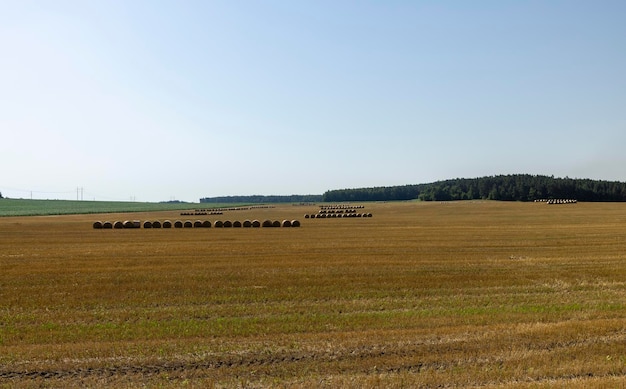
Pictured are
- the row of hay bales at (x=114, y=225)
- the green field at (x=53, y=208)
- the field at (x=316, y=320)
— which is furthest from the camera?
the green field at (x=53, y=208)

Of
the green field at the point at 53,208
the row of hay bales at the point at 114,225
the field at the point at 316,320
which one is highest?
the green field at the point at 53,208

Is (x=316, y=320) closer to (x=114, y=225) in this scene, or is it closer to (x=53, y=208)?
(x=114, y=225)

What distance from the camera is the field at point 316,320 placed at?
8914 millimetres

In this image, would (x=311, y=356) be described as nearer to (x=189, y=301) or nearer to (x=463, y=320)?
(x=463, y=320)

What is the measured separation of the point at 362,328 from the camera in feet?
38.7

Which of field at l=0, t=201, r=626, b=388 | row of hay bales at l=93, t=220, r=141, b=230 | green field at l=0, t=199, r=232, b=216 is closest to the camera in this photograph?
Result: field at l=0, t=201, r=626, b=388

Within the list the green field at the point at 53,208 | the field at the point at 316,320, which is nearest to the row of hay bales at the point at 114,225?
the field at the point at 316,320

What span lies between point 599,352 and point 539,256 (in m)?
15.0

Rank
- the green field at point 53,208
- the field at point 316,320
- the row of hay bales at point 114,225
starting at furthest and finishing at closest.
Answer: the green field at point 53,208 < the row of hay bales at point 114,225 < the field at point 316,320

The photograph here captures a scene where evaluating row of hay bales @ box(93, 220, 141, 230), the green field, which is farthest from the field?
the green field

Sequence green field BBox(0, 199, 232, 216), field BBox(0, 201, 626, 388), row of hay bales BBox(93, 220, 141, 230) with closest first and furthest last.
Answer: field BBox(0, 201, 626, 388), row of hay bales BBox(93, 220, 141, 230), green field BBox(0, 199, 232, 216)

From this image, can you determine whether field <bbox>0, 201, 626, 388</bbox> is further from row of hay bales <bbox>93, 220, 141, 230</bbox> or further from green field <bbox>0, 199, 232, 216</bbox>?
green field <bbox>0, 199, 232, 216</bbox>

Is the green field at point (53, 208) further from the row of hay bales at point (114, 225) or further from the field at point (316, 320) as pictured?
the field at point (316, 320)

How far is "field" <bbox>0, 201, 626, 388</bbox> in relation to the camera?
8914mm
